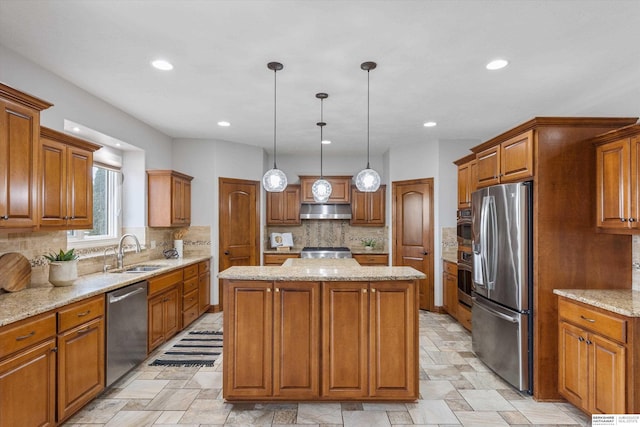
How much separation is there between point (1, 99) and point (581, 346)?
4244mm

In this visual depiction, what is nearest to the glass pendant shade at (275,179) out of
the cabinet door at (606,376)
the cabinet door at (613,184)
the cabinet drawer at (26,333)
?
the cabinet drawer at (26,333)

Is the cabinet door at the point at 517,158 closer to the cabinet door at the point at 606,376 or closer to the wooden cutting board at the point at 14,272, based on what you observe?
the cabinet door at the point at 606,376

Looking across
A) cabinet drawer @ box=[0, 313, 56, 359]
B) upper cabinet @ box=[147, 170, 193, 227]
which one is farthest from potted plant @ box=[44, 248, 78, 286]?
upper cabinet @ box=[147, 170, 193, 227]

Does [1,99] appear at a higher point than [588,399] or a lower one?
higher

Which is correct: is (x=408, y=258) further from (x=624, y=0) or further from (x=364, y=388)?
(x=624, y=0)

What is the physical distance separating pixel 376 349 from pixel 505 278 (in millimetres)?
1337

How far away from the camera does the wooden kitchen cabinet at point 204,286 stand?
5062 mm

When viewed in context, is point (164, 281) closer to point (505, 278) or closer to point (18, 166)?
point (18, 166)

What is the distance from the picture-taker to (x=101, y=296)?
283 centimetres

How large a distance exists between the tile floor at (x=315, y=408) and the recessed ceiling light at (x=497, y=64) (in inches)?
108

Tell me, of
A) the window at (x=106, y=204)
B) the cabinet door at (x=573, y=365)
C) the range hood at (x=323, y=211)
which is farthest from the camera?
the range hood at (x=323, y=211)

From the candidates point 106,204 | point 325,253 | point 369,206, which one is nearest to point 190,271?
point 106,204

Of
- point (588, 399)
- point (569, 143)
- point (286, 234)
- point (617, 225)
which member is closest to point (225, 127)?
point (286, 234)

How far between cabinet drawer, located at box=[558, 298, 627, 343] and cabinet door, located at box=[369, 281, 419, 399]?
1.19 metres
